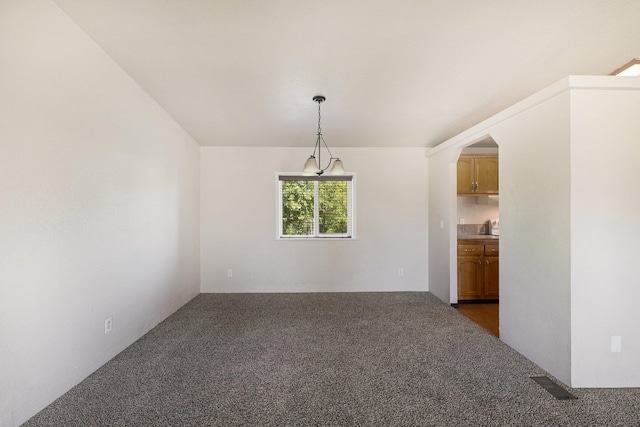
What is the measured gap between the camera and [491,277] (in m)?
4.52

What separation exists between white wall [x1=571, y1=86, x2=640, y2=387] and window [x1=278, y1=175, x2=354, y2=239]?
324cm

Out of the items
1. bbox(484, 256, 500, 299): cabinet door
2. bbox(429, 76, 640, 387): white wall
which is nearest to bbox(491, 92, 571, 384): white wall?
bbox(429, 76, 640, 387): white wall

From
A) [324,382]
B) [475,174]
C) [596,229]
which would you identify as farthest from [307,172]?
[475,174]

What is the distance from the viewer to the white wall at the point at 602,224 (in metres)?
2.20

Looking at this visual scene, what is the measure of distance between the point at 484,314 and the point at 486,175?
211cm

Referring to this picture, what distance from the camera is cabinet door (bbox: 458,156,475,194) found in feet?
15.4

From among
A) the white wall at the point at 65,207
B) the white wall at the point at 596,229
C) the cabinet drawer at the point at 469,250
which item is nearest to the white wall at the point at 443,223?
the cabinet drawer at the point at 469,250

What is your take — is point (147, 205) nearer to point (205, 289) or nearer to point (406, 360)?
point (205, 289)

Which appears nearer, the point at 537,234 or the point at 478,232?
the point at 537,234

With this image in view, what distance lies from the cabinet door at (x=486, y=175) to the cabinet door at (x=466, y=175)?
0.08m

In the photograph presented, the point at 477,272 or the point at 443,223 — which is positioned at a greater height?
the point at 443,223

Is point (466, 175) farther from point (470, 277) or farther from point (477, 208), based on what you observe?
point (470, 277)

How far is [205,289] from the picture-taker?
4984 mm

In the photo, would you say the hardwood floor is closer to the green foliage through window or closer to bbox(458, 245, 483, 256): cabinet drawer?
bbox(458, 245, 483, 256): cabinet drawer
